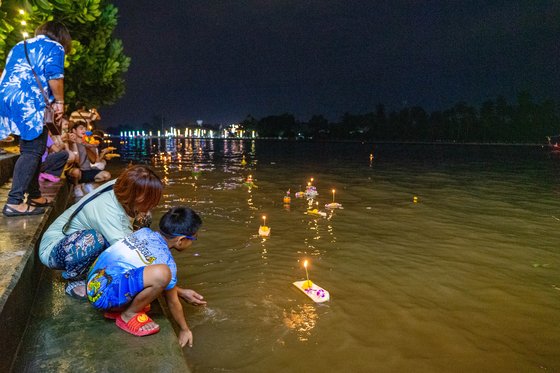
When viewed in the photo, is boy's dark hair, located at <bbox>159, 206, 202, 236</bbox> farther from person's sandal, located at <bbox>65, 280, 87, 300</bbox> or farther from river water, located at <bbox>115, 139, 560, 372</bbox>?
river water, located at <bbox>115, 139, 560, 372</bbox>

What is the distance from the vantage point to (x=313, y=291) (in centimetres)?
507

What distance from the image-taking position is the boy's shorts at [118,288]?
3.21m

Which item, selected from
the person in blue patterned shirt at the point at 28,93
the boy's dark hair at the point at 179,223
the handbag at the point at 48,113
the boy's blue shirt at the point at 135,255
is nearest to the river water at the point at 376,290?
A: the boy's blue shirt at the point at 135,255

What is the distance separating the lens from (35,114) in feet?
15.3

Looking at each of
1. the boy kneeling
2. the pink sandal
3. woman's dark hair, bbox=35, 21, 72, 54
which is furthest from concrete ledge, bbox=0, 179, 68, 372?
woman's dark hair, bbox=35, 21, 72, 54

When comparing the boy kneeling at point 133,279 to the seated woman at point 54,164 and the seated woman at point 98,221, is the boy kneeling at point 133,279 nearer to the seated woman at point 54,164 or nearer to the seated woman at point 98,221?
the seated woman at point 98,221

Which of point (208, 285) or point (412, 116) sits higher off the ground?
point (412, 116)

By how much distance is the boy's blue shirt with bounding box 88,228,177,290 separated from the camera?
10.7 feet

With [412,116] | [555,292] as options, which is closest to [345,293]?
[555,292]

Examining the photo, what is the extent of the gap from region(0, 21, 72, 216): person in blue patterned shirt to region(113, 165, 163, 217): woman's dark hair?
6.40 feet

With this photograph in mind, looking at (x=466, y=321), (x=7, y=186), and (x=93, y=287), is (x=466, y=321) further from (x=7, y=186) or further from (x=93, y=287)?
(x=7, y=186)

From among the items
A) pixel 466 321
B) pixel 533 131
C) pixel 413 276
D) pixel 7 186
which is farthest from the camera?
pixel 533 131

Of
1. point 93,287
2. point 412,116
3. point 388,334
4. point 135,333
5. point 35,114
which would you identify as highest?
point 412,116

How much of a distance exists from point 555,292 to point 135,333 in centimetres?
531
